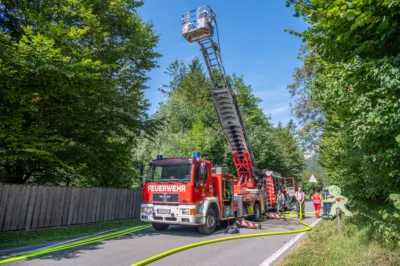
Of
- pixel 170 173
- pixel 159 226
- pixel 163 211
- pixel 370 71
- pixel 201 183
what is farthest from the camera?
pixel 159 226

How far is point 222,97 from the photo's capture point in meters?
12.3

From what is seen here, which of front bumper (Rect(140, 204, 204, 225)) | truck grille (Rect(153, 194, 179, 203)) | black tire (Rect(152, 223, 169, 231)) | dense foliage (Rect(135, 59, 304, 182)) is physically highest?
dense foliage (Rect(135, 59, 304, 182))

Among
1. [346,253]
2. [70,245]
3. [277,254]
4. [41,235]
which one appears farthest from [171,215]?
[346,253]

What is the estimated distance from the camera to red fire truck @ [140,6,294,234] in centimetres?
881

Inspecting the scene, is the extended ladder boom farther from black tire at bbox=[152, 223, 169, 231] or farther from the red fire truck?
black tire at bbox=[152, 223, 169, 231]

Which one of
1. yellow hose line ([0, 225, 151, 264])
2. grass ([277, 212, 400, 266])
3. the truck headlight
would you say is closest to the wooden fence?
yellow hose line ([0, 225, 151, 264])

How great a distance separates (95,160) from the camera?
13586 mm

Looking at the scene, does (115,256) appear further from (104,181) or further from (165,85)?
(165,85)

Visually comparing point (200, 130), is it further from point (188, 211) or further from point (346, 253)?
point (346, 253)

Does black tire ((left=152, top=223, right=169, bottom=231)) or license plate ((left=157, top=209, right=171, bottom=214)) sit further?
black tire ((left=152, top=223, right=169, bottom=231))

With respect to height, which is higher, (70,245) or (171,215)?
(171,215)

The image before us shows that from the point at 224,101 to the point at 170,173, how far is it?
4688mm

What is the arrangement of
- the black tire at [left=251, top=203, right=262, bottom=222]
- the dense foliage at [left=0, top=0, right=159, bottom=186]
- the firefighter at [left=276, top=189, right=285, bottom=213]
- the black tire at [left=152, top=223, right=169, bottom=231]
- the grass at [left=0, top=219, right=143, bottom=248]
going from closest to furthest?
the grass at [left=0, top=219, right=143, bottom=248], the dense foliage at [left=0, top=0, right=159, bottom=186], the black tire at [left=152, top=223, right=169, bottom=231], the black tire at [left=251, top=203, right=262, bottom=222], the firefighter at [left=276, top=189, right=285, bottom=213]

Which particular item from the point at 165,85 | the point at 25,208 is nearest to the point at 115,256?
the point at 25,208
